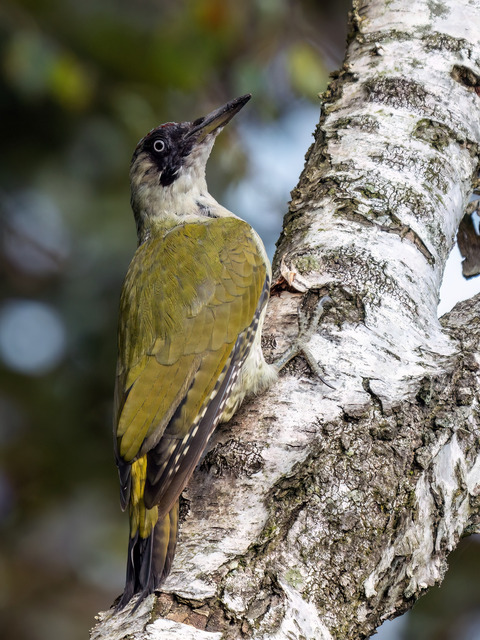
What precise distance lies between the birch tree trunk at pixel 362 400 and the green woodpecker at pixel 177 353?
7cm

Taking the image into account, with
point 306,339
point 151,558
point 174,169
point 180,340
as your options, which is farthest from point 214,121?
point 151,558

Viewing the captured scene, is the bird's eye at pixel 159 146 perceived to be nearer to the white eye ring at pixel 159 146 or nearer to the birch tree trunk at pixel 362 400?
the white eye ring at pixel 159 146

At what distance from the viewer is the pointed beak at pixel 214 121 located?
11.5 feet

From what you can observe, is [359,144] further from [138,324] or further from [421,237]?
[138,324]

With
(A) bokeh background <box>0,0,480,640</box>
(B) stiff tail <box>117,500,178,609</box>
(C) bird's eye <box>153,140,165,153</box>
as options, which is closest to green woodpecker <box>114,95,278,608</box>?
(B) stiff tail <box>117,500,178,609</box>

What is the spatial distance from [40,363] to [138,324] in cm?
285

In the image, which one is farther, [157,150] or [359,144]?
[157,150]

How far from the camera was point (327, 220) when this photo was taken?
283 centimetres

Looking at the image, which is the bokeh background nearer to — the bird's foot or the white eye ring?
the white eye ring

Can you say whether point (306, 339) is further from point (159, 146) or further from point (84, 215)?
point (84, 215)

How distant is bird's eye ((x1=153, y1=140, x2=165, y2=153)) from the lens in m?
3.69

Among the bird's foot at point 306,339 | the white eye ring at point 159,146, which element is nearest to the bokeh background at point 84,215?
the white eye ring at point 159,146

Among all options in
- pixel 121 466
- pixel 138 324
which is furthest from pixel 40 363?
pixel 121 466

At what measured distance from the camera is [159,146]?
3.71 metres
